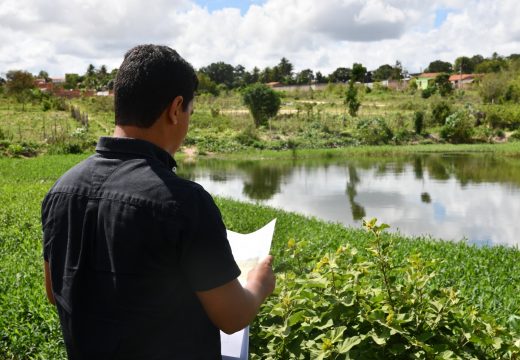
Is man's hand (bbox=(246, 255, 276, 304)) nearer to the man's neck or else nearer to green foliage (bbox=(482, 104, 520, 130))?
the man's neck

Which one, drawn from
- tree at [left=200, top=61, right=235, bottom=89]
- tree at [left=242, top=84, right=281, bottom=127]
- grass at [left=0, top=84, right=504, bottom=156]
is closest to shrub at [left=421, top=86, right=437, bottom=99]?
grass at [left=0, top=84, right=504, bottom=156]

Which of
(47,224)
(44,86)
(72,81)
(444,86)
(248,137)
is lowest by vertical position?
(248,137)

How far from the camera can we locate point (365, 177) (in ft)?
50.3

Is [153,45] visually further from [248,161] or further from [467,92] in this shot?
[467,92]

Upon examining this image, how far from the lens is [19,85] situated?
115 feet

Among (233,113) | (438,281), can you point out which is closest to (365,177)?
(438,281)

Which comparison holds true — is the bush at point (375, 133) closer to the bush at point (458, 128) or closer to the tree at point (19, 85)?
the bush at point (458, 128)

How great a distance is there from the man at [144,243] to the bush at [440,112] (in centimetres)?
2828

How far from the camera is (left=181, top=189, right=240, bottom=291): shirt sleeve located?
43.9 inches

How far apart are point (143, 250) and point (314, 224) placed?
252 inches

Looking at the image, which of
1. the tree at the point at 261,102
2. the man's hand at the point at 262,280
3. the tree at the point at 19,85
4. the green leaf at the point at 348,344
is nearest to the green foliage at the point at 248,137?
the tree at the point at 261,102

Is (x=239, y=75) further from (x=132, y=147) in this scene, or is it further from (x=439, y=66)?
(x=132, y=147)

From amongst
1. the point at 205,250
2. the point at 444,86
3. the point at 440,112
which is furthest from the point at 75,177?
the point at 444,86

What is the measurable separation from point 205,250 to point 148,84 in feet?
1.30
